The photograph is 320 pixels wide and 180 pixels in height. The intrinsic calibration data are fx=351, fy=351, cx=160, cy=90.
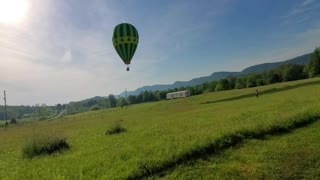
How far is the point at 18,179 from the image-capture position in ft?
39.9

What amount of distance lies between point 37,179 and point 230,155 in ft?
22.3

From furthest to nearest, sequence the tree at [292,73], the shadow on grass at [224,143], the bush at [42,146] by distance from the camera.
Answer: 1. the tree at [292,73]
2. the bush at [42,146]
3. the shadow on grass at [224,143]

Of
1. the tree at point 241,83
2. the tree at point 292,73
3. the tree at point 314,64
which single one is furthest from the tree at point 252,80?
the tree at point 314,64

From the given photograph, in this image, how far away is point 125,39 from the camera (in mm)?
30484

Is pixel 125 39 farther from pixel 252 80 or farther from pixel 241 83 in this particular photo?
pixel 252 80

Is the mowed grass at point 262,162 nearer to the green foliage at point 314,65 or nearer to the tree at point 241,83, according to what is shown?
the green foliage at point 314,65

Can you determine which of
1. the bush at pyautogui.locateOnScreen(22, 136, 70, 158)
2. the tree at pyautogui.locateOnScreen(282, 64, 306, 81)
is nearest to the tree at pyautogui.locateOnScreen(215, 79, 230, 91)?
the tree at pyautogui.locateOnScreen(282, 64, 306, 81)

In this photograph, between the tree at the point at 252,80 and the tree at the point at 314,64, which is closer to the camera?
the tree at the point at 314,64

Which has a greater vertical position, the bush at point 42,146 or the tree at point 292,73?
the tree at point 292,73

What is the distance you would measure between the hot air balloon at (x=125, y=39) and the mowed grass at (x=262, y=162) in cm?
1802

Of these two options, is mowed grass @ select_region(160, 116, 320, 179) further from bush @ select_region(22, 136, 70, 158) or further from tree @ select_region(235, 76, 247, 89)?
tree @ select_region(235, 76, 247, 89)

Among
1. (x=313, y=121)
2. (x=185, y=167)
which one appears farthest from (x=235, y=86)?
(x=185, y=167)

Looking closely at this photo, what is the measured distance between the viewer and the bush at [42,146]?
18719 mm

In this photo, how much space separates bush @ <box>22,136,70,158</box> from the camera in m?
18.7
